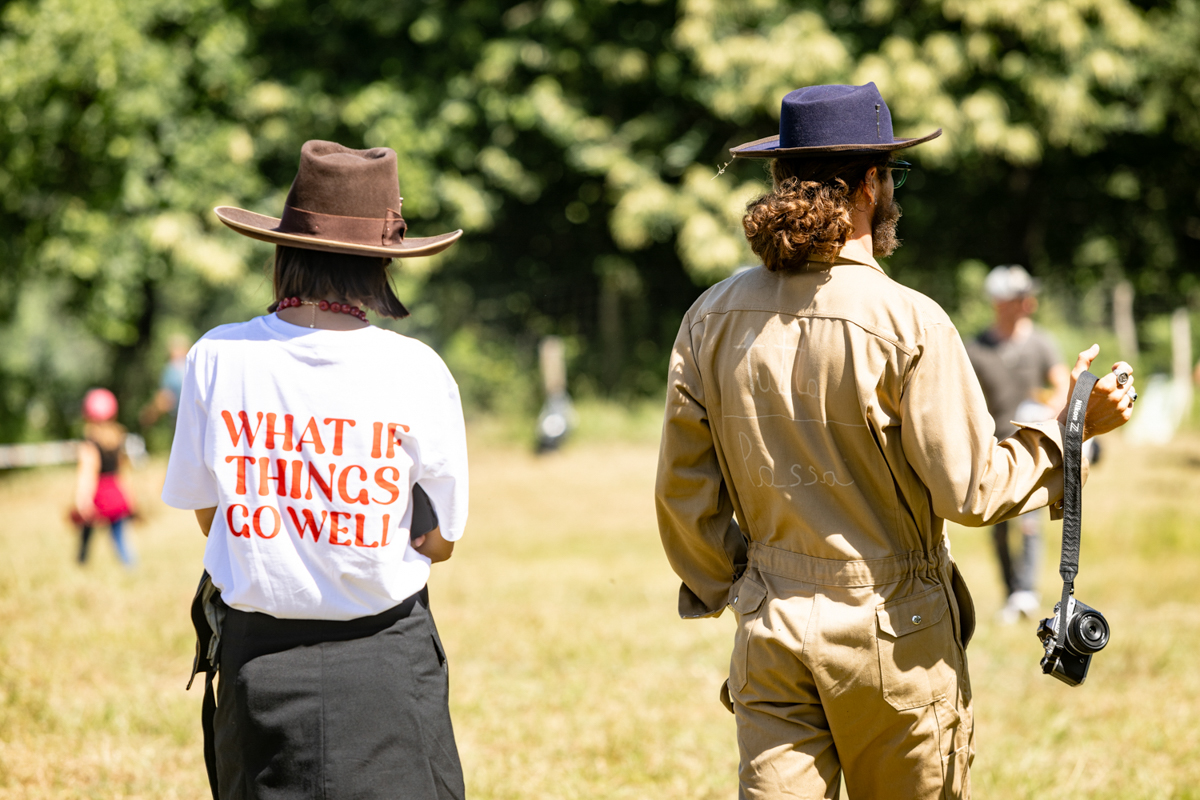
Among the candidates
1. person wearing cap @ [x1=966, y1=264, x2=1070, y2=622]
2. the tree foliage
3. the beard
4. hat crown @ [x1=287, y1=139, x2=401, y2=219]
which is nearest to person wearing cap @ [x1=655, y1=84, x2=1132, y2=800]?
the beard

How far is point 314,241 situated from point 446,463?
0.54 meters

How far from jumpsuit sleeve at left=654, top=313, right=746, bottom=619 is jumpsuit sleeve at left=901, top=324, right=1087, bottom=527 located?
1.55 feet

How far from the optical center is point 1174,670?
5.70 m

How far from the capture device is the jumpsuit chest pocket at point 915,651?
2.37m

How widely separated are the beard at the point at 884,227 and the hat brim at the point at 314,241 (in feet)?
2.96

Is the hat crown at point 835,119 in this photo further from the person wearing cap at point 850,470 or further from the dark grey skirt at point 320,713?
the dark grey skirt at point 320,713

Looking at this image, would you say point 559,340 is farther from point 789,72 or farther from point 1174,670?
point 1174,670

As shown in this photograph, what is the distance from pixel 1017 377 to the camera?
6.95 meters

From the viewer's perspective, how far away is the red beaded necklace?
7.89 feet

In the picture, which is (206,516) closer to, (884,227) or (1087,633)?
(884,227)

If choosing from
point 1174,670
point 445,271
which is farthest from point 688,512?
point 445,271

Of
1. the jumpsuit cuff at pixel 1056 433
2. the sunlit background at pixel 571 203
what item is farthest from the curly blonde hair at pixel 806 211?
the sunlit background at pixel 571 203

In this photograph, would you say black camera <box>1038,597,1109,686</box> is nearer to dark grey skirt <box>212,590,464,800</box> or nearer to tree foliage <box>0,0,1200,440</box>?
dark grey skirt <box>212,590,464,800</box>

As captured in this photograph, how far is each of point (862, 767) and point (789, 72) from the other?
13202 millimetres
